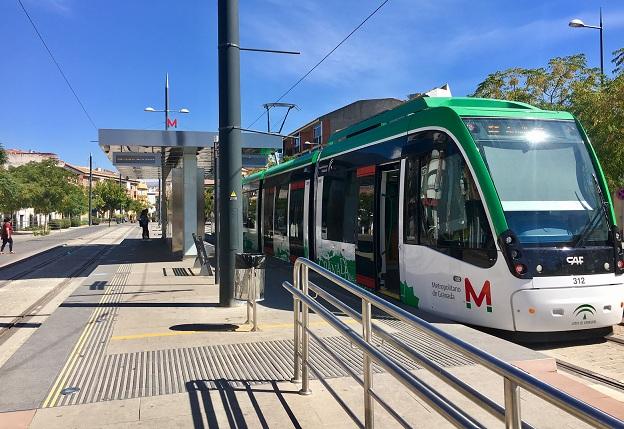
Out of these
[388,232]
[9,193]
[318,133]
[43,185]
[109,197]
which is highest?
[318,133]

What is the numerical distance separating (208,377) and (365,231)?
527 cm

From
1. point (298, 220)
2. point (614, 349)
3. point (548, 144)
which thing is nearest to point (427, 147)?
point (548, 144)

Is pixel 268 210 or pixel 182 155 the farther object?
pixel 182 155

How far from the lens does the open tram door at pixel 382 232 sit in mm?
9273

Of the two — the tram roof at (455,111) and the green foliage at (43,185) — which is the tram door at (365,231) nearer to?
the tram roof at (455,111)

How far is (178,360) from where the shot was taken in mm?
5594

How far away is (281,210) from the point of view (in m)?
15.6

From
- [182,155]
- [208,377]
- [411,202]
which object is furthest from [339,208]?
[182,155]

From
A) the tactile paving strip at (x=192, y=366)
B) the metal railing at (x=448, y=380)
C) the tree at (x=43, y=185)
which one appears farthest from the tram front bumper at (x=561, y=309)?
the tree at (x=43, y=185)

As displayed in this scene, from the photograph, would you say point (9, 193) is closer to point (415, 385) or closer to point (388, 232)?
point (388, 232)

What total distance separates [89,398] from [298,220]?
953 cm

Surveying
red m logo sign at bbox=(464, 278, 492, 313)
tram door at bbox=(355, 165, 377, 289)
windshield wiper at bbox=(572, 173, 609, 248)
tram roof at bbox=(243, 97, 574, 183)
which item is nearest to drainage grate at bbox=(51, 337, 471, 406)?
red m logo sign at bbox=(464, 278, 492, 313)

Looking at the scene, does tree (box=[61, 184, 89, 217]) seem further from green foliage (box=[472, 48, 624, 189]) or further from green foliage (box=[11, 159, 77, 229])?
green foliage (box=[472, 48, 624, 189])

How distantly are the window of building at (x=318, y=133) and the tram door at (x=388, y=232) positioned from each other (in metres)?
48.1
